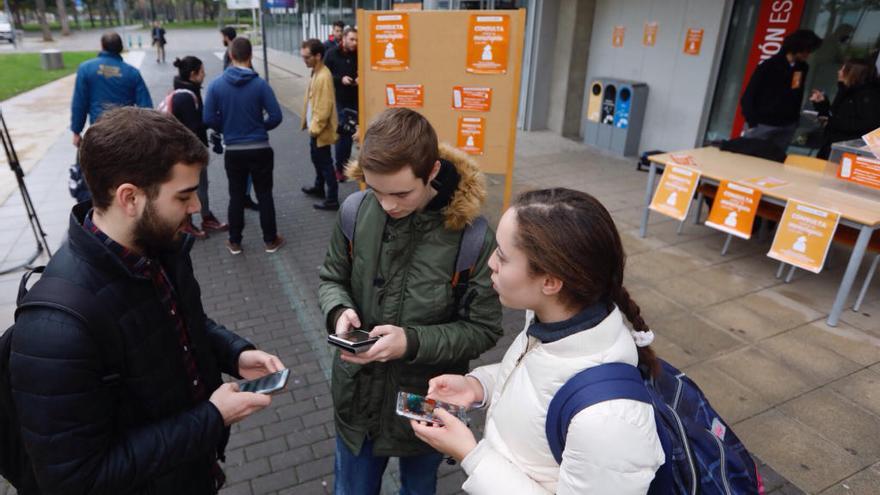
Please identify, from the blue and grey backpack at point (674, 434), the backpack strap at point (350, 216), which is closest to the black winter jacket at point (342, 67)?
the backpack strap at point (350, 216)

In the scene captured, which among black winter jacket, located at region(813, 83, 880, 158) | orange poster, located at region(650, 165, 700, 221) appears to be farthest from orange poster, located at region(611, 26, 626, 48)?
orange poster, located at region(650, 165, 700, 221)

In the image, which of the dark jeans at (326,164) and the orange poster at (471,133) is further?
the dark jeans at (326,164)

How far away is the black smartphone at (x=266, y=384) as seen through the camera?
1.87 m

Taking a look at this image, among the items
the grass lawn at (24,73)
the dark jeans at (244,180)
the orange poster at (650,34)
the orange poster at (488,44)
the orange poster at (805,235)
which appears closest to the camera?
the orange poster at (805,235)

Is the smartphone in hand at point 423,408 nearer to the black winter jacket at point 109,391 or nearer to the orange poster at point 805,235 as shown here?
the black winter jacket at point 109,391

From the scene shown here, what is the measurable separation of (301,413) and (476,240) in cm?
227

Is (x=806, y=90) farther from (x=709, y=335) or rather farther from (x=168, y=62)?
(x=168, y=62)

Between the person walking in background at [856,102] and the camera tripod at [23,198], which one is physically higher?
the person walking in background at [856,102]

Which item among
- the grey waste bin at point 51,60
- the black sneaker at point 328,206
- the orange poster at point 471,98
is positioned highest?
the orange poster at point 471,98

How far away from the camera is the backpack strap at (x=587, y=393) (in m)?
1.25

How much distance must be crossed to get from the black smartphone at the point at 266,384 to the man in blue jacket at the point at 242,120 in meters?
4.28

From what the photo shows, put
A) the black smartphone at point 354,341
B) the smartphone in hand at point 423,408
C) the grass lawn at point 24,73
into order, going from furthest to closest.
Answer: the grass lawn at point 24,73, the black smartphone at point 354,341, the smartphone in hand at point 423,408

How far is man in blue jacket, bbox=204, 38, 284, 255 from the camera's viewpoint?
568 cm

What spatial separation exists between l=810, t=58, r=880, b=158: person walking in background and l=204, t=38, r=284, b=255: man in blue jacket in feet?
21.6
